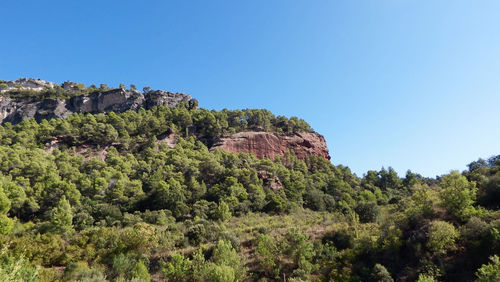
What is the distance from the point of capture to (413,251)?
65.3ft

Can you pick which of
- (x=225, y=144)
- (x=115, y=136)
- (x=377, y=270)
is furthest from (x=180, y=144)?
(x=377, y=270)

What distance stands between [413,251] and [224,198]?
2558 cm

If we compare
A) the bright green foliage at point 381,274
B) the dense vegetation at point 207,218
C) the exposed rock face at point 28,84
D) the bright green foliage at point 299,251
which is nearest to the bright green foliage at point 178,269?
the dense vegetation at point 207,218

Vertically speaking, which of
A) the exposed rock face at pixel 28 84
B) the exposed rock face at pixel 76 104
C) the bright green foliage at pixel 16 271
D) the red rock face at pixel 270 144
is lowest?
the bright green foliage at pixel 16 271

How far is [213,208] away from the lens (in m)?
37.0

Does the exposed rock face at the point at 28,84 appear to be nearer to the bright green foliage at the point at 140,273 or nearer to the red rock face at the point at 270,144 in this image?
the red rock face at the point at 270,144

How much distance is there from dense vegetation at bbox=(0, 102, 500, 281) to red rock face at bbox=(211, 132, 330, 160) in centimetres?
521

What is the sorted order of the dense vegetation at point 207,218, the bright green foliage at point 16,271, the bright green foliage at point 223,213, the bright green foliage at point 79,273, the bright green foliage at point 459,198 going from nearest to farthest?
the bright green foliage at point 16,271 < the bright green foliage at point 79,273 < the dense vegetation at point 207,218 < the bright green foliage at point 459,198 < the bright green foliage at point 223,213

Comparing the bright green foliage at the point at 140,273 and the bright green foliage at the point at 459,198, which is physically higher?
the bright green foliage at the point at 459,198

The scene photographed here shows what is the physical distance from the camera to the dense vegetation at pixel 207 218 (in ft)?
62.0

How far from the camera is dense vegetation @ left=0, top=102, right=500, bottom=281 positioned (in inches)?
744

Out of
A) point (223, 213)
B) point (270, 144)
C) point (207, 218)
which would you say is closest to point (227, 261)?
point (223, 213)

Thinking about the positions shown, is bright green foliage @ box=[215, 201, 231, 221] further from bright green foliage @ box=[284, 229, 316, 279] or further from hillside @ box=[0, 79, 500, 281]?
bright green foliage @ box=[284, 229, 316, 279]

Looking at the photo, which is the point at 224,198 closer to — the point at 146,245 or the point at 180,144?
the point at 146,245
